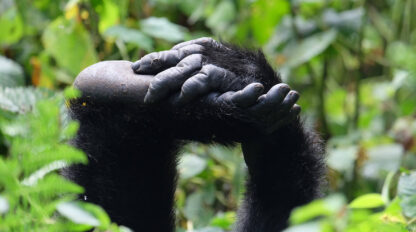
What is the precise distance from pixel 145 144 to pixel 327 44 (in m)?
1.38

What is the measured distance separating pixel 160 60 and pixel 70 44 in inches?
40.2

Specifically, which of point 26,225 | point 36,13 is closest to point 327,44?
point 36,13

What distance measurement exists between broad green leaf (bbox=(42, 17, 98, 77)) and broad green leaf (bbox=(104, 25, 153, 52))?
180 millimetres

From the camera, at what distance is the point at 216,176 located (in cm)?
235

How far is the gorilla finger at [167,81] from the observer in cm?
119

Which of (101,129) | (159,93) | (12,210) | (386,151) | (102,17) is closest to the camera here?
(12,210)

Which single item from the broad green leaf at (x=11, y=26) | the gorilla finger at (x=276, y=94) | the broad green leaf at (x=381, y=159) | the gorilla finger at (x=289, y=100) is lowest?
the broad green leaf at (x=381, y=159)

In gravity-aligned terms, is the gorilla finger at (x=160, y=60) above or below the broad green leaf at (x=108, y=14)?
below

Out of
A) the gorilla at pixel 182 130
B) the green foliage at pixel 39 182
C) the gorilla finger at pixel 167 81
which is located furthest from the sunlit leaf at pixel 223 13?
the green foliage at pixel 39 182

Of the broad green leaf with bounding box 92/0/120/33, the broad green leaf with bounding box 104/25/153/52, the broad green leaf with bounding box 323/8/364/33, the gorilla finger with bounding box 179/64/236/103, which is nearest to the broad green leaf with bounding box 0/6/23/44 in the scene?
the broad green leaf with bounding box 92/0/120/33

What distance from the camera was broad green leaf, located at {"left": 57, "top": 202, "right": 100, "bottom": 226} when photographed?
2.16 feet

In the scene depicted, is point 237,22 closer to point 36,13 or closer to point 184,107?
point 36,13

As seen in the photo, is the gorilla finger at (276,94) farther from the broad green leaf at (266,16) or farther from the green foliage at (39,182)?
the broad green leaf at (266,16)

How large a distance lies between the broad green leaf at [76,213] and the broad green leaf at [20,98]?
104 centimetres
